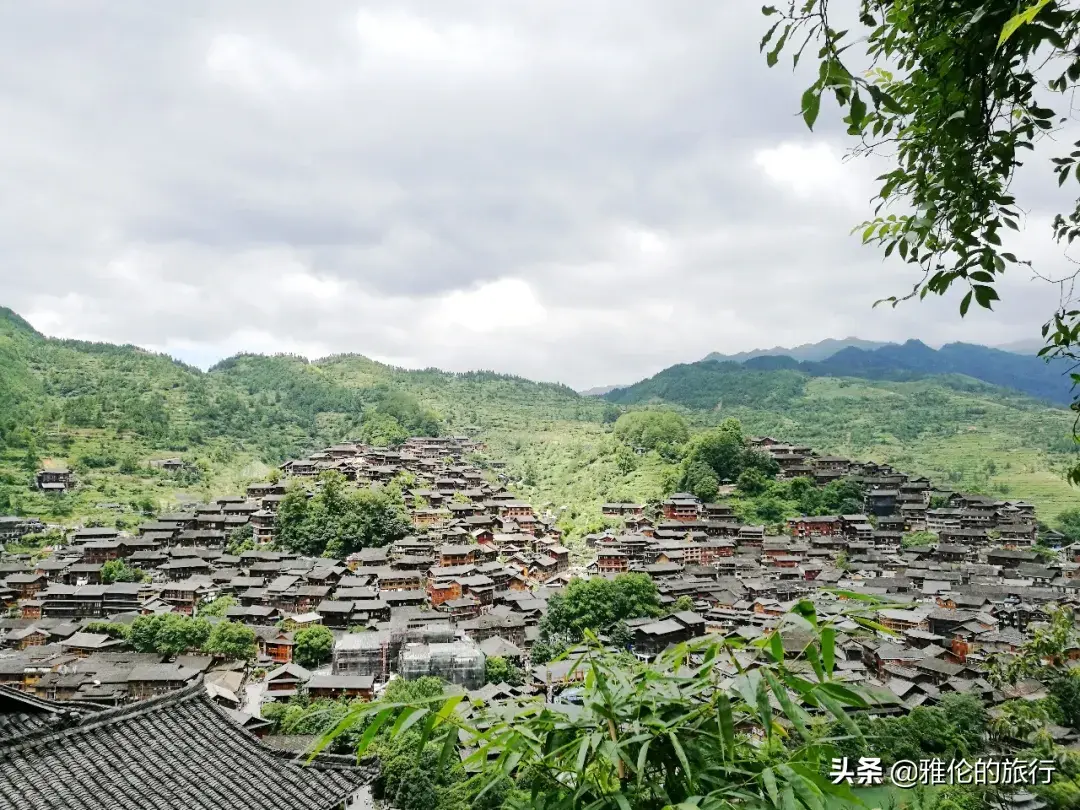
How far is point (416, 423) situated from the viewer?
6125cm

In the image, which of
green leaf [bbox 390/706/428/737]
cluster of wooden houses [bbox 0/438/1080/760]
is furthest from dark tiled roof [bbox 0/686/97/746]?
cluster of wooden houses [bbox 0/438/1080/760]

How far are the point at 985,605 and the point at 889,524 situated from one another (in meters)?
10.7

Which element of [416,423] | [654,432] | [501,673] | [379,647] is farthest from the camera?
[416,423]

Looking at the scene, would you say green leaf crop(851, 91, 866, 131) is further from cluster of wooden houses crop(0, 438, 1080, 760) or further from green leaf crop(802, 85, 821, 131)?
cluster of wooden houses crop(0, 438, 1080, 760)

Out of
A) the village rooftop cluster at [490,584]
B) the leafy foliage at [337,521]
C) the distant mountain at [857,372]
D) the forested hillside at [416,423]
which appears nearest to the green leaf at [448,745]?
the village rooftop cluster at [490,584]

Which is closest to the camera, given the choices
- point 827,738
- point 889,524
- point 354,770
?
point 827,738

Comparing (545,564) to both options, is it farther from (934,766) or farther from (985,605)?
(934,766)

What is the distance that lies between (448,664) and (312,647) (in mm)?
5271

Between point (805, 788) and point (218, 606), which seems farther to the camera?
point (218, 606)

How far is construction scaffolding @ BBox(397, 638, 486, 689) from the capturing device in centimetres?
1912

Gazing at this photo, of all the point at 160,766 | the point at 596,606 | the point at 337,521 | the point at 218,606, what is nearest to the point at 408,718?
the point at 160,766

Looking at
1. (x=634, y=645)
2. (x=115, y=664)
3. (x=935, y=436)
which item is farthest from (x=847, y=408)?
(x=115, y=664)

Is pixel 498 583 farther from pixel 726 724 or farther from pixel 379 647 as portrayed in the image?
pixel 726 724

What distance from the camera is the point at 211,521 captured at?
33.0 metres
